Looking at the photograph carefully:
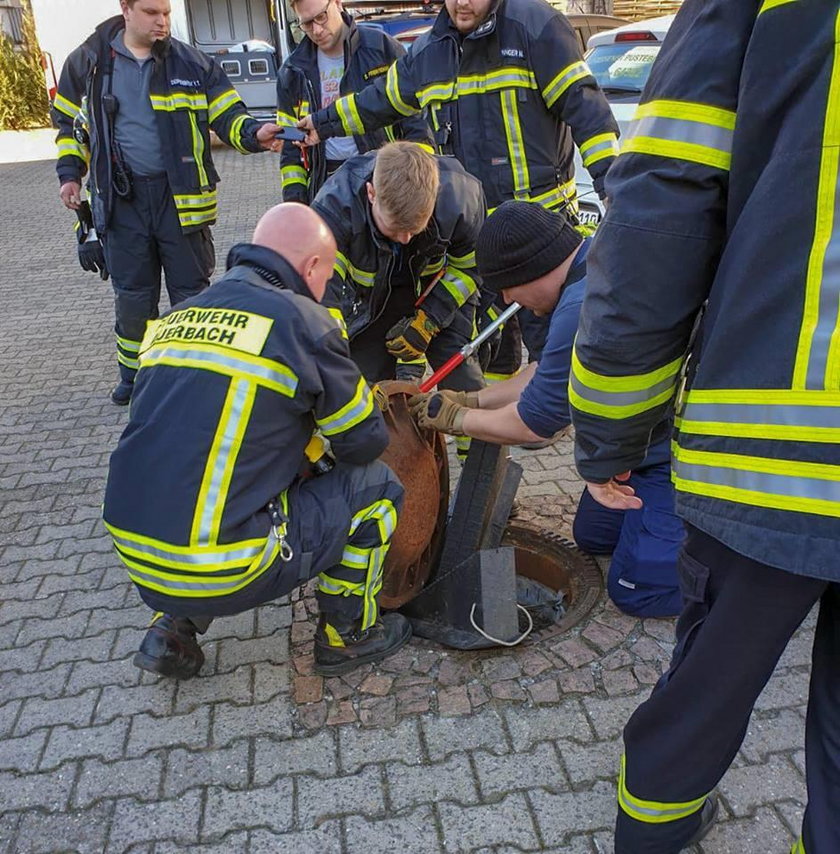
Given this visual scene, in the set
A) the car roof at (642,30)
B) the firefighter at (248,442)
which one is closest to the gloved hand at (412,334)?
the firefighter at (248,442)

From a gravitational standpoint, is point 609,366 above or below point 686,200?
below

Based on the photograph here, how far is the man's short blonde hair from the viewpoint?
280 centimetres

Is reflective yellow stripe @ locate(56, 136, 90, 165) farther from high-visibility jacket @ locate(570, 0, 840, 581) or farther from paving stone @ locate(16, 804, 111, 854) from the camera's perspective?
high-visibility jacket @ locate(570, 0, 840, 581)

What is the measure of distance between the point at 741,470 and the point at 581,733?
1.29 m

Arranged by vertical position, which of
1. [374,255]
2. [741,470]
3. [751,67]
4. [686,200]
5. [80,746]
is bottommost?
[80,746]

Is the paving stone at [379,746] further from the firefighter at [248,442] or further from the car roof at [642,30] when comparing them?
the car roof at [642,30]

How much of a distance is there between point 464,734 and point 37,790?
1182 millimetres

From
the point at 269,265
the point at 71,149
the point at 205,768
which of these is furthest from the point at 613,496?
the point at 71,149

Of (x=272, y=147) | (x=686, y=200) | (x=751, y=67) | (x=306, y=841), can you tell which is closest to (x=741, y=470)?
(x=686, y=200)

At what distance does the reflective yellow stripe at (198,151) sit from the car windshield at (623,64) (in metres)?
2.95

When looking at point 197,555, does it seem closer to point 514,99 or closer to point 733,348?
point 733,348

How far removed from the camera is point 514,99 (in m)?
3.59

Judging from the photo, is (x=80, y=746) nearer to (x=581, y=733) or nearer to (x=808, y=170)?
(x=581, y=733)

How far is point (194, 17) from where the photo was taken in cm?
1314
